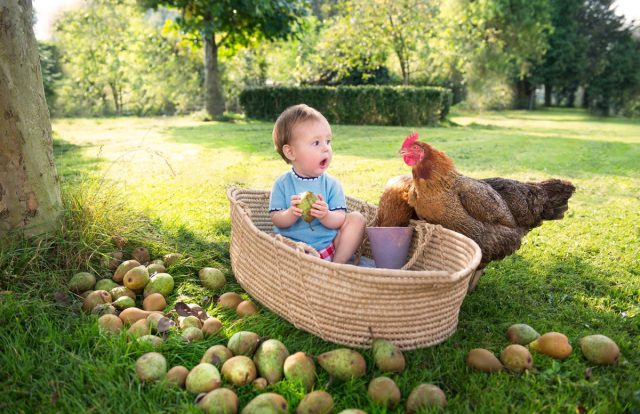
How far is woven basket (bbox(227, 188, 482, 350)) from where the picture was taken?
2.10m

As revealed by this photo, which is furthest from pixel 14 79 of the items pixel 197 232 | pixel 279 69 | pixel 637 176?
pixel 279 69

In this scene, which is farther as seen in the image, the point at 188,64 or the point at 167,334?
the point at 188,64

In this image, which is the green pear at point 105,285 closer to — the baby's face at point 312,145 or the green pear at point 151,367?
the green pear at point 151,367

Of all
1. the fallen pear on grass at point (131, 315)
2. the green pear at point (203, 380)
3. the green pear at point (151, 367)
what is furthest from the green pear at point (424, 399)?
the fallen pear on grass at point (131, 315)

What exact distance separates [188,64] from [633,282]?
23860mm

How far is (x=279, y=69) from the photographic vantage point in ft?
90.4

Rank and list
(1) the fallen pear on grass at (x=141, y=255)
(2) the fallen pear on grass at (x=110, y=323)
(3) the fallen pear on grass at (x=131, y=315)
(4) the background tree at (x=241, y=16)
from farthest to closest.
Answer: (4) the background tree at (x=241, y=16) < (1) the fallen pear on grass at (x=141, y=255) < (3) the fallen pear on grass at (x=131, y=315) < (2) the fallen pear on grass at (x=110, y=323)

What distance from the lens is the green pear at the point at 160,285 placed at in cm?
283

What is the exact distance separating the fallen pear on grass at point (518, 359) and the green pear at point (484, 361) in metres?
0.04

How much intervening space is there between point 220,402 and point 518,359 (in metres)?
1.33

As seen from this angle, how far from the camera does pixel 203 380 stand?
1939mm

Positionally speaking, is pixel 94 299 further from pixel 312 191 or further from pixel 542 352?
pixel 542 352

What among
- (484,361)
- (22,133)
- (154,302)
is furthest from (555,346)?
(22,133)

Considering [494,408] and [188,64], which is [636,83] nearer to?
[188,64]
